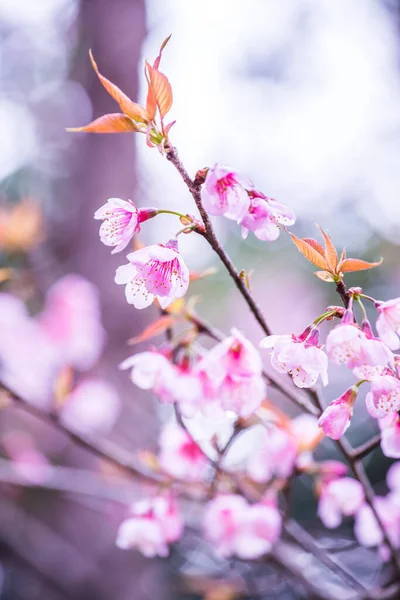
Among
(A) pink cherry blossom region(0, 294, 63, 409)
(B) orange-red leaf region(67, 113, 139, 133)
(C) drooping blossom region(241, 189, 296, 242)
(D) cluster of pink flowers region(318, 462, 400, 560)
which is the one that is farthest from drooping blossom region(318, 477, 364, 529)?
(A) pink cherry blossom region(0, 294, 63, 409)

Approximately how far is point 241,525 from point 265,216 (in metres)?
0.65

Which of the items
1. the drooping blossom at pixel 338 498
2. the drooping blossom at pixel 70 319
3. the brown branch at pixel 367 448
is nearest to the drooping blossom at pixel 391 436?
the brown branch at pixel 367 448

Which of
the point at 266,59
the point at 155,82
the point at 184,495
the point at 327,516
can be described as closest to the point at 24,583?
the point at 184,495

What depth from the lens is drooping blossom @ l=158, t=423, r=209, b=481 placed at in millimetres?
882

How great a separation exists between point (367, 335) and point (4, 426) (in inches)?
97.3

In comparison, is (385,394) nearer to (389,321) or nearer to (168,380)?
(389,321)

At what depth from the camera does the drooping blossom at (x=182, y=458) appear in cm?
88

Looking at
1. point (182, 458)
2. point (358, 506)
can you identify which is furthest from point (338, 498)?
point (182, 458)

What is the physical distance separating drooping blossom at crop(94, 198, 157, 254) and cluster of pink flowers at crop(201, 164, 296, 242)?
0.29 ft

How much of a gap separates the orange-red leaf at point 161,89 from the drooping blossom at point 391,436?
1.32 feet

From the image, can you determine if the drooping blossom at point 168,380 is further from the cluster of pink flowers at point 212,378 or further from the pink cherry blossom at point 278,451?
the pink cherry blossom at point 278,451

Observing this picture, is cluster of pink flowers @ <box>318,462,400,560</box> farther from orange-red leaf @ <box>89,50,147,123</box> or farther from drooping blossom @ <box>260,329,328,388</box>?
orange-red leaf @ <box>89,50,147,123</box>

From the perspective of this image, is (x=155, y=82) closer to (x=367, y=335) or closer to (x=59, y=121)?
(x=367, y=335)

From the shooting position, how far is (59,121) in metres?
3.11
